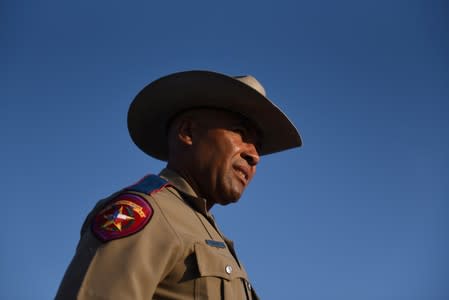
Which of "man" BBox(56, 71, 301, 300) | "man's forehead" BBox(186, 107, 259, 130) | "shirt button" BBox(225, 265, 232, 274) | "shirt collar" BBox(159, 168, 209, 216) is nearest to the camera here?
"man" BBox(56, 71, 301, 300)

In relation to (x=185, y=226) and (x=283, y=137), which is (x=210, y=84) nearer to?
(x=283, y=137)

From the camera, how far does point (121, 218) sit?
2.74m

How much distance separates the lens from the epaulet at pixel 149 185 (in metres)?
3.10

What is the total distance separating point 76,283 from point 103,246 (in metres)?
0.21

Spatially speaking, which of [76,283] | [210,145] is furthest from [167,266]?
[210,145]

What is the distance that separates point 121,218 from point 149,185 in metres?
0.51

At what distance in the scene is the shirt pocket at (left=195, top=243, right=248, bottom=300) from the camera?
2.83 m

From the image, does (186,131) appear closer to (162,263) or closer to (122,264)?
(162,263)

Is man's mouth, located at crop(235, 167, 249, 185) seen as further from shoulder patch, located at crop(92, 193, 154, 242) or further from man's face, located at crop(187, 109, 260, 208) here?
shoulder patch, located at crop(92, 193, 154, 242)

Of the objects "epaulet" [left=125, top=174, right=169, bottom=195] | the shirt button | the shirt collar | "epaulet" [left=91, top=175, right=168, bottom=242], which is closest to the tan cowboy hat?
the shirt collar

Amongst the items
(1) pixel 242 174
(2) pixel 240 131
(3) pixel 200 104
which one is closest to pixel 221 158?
(1) pixel 242 174

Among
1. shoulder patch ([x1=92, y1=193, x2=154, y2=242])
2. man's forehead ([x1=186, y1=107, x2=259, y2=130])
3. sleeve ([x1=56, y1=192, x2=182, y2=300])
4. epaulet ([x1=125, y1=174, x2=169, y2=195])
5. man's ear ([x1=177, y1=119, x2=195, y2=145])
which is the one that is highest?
man's forehead ([x1=186, y1=107, x2=259, y2=130])

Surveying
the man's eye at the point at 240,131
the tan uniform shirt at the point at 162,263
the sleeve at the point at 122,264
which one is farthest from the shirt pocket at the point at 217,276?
the man's eye at the point at 240,131

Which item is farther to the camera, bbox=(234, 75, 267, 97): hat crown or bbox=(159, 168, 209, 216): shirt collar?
bbox=(234, 75, 267, 97): hat crown
